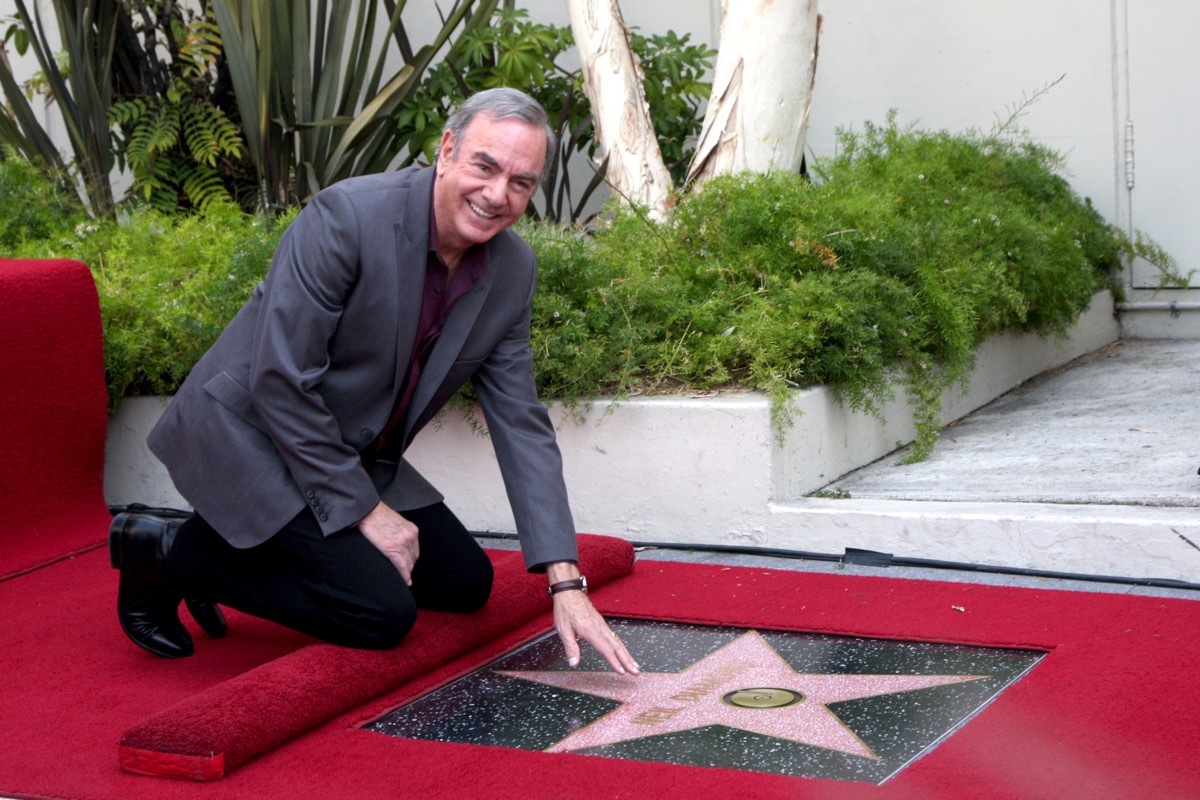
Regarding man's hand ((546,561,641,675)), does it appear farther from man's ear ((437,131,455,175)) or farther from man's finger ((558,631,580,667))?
man's ear ((437,131,455,175))

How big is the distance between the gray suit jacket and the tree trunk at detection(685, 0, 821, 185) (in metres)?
2.23

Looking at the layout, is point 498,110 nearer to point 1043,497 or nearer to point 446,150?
point 446,150

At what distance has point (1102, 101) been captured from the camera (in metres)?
6.06

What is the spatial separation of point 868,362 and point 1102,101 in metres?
3.16

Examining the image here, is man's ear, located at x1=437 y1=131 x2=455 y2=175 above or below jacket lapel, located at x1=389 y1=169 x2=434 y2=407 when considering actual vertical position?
above

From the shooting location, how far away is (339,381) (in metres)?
2.47

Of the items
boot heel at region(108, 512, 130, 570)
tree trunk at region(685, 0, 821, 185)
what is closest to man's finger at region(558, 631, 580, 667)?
boot heel at region(108, 512, 130, 570)

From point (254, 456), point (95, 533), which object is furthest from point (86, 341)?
point (254, 456)

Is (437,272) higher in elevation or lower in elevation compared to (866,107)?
lower

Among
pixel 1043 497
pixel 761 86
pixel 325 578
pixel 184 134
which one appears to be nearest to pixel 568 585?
pixel 325 578

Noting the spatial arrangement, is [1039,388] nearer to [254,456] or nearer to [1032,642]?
[1032,642]

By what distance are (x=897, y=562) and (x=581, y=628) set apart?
3.95 feet

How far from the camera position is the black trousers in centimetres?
246

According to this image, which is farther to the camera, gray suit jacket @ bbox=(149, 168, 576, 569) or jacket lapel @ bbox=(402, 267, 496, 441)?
jacket lapel @ bbox=(402, 267, 496, 441)
